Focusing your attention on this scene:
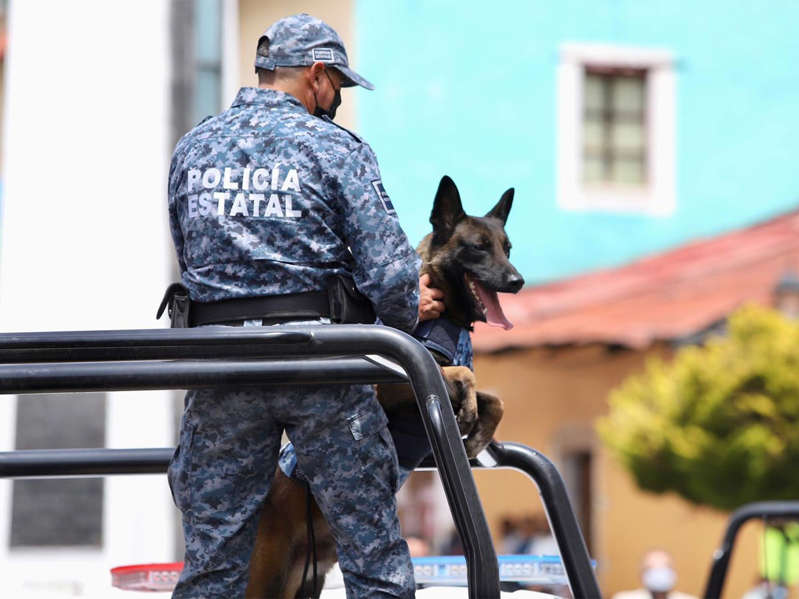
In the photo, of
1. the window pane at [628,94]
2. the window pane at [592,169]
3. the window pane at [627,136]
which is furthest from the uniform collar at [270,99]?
the window pane at [628,94]

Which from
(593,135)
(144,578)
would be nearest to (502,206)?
(144,578)

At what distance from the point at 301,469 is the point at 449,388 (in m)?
0.36

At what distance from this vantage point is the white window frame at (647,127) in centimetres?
1875

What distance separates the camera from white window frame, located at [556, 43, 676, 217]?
18.8 m

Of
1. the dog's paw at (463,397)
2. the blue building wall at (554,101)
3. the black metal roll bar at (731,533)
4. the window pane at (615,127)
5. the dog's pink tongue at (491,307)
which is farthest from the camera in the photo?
the window pane at (615,127)

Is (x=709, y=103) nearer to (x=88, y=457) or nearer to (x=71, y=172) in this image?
(x=71, y=172)

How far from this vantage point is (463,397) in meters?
3.37

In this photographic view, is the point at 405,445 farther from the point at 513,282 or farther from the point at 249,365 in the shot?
the point at 249,365

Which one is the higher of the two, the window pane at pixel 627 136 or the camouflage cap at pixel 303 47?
the camouflage cap at pixel 303 47

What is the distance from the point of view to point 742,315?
13359 mm

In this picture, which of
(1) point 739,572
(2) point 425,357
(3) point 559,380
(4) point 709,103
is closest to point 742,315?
(1) point 739,572

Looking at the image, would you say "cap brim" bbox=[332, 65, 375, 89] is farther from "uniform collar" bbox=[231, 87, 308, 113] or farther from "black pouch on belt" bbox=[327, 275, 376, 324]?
"black pouch on belt" bbox=[327, 275, 376, 324]

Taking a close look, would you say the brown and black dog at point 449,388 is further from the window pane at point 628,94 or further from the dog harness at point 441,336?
the window pane at point 628,94

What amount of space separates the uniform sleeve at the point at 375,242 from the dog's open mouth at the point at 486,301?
0.46m
